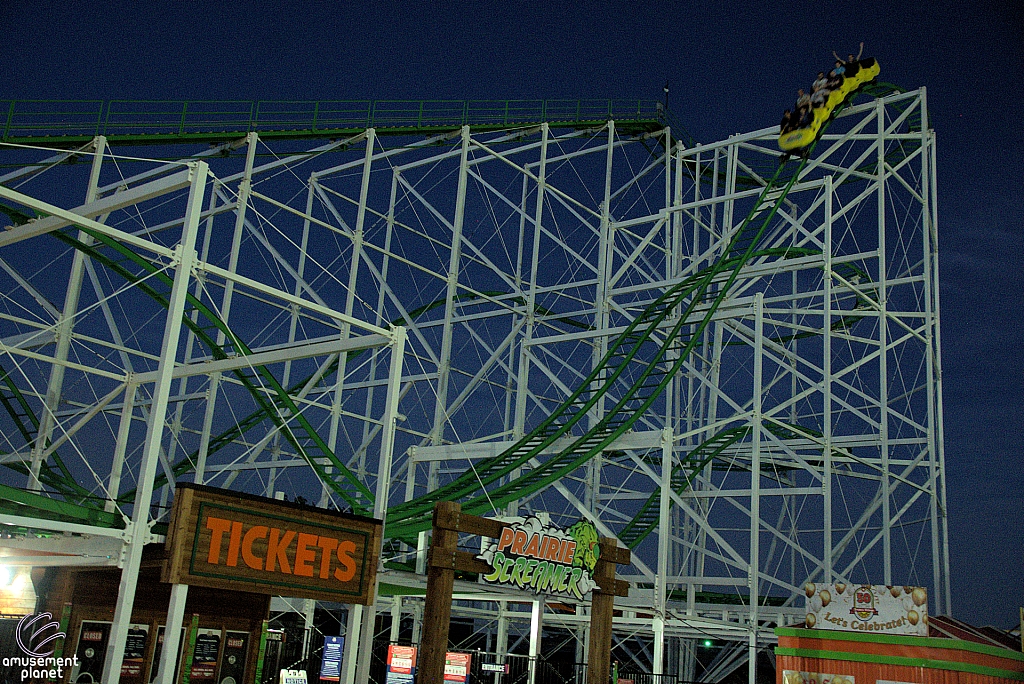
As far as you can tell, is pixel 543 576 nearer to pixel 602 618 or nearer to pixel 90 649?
pixel 602 618

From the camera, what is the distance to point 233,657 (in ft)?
51.5

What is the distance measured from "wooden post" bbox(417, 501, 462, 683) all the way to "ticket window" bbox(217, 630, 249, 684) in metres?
2.84

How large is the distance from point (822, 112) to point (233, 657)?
1464 cm

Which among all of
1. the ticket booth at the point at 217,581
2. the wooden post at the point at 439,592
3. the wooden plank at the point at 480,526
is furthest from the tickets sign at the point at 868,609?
the ticket booth at the point at 217,581

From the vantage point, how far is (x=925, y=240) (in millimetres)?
28547

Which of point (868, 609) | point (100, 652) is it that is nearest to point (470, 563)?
point (100, 652)

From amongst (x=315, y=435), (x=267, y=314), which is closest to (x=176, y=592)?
(x=315, y=435)

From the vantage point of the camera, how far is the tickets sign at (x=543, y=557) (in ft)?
54.7

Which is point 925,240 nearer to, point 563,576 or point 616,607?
point 616,607

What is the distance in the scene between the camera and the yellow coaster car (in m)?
20.1

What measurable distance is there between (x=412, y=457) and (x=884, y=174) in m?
14.4

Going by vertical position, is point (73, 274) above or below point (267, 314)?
below

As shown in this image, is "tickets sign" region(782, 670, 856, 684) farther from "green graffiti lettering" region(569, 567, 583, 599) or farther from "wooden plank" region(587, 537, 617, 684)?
"green graffiti lettering" region(569, 567, 583, 599)

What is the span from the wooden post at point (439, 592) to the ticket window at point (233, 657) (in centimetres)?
284
